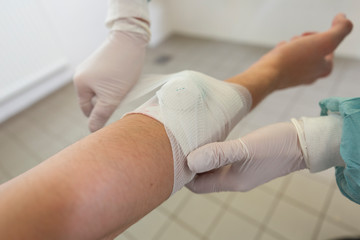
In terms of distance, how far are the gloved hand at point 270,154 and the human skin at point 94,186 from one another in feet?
0.32

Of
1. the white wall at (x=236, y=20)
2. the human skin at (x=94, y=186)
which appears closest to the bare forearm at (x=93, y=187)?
the human skin at (x=94, y=186)

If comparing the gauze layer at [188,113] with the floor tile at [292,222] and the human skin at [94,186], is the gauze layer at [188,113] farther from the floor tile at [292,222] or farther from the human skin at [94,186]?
the floor tile at [292,222]

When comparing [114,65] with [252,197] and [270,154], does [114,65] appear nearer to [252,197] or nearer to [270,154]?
[270,154]

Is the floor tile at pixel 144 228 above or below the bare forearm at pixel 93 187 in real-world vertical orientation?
below

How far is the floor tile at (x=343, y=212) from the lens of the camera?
87cm

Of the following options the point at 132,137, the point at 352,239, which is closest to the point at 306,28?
the point at 352,239

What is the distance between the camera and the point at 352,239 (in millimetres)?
847

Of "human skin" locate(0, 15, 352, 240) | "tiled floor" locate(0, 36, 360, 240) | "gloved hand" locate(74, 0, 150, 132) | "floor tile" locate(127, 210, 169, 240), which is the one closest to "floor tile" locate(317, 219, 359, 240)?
"tiled floor" locate(0, 36, 360, 240)

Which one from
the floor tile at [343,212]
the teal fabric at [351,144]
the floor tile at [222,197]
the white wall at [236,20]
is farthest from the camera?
the white wall at [236,20]

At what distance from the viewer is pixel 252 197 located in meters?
1.02

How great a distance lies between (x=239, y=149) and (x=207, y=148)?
0.09 m

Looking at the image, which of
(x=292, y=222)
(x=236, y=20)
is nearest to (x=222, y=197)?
(x=292, y=222)

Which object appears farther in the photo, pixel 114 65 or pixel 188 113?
pixel 114 65

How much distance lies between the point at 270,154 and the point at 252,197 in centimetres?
62
